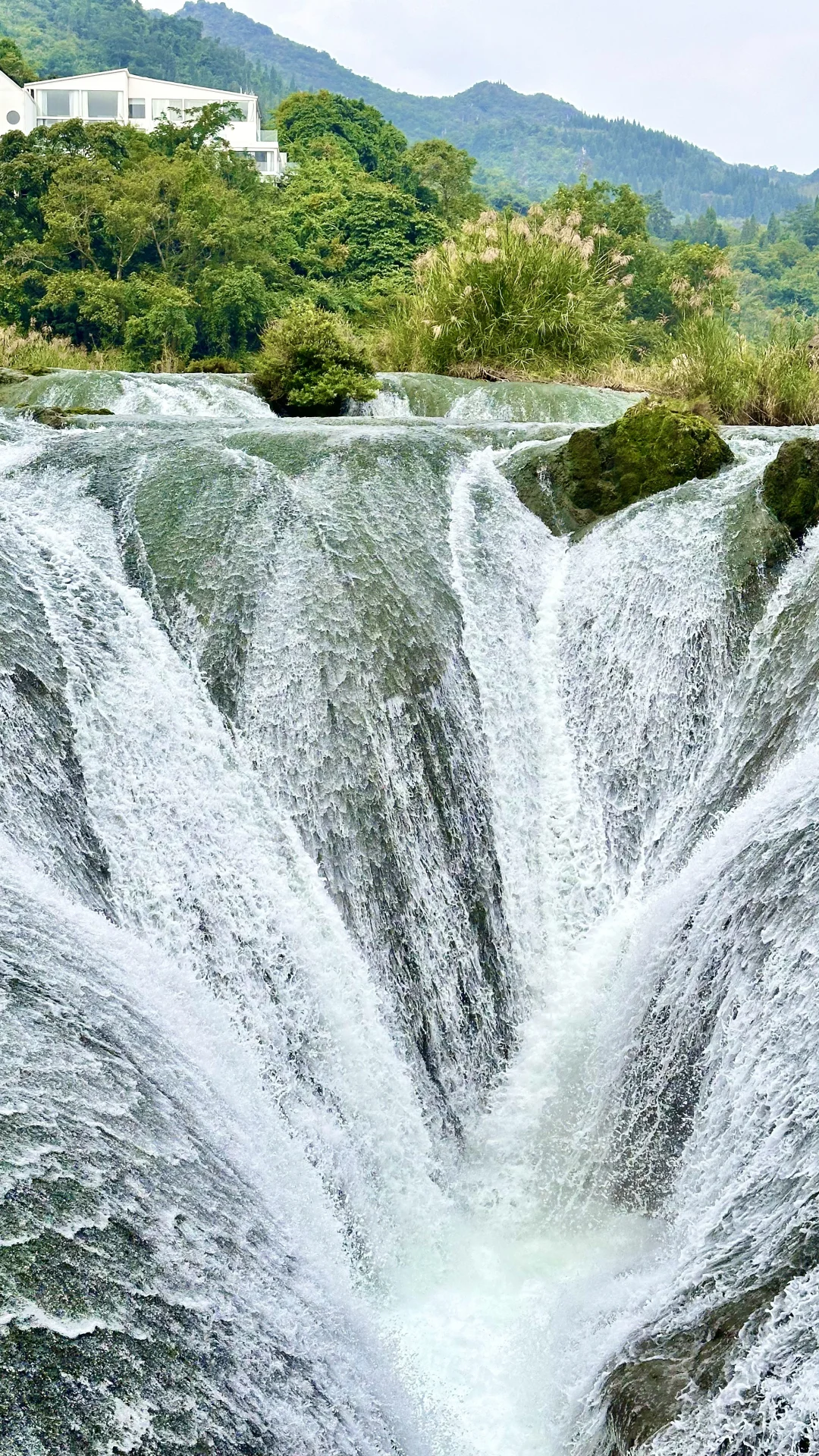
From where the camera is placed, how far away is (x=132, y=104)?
2312 inches

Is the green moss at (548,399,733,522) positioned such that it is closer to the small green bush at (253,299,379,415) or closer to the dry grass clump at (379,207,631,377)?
the small green bush at (253,299,379,415)

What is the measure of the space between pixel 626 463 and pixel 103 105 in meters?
57.5

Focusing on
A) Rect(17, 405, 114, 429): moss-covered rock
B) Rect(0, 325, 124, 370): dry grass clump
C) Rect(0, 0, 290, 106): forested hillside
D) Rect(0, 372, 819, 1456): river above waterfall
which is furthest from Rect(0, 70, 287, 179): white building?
Rect(0, 372, 819, 1456): river above waterfall

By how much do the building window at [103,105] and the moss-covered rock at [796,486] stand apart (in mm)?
57172

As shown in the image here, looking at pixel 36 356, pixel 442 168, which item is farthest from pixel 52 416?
pixel 442 168

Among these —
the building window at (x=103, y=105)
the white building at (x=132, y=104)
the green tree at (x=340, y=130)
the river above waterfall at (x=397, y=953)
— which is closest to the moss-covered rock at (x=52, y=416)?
the river above waterfall at (x=397, y=953)

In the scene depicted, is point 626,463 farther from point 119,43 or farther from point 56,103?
point 119,43

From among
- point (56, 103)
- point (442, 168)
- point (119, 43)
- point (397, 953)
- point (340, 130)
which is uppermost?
point (119, 43)

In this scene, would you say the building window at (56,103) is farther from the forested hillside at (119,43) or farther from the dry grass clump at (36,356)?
the forested hillside at (119,43)

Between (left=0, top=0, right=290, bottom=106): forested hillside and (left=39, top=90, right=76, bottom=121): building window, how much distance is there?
1665 inches

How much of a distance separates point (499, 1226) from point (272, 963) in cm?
153

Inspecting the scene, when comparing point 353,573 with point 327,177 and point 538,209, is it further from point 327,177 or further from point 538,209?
point 327,177

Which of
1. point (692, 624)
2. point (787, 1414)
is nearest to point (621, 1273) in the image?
point (787, 1414)

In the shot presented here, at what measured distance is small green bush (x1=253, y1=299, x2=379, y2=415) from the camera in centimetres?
1202
